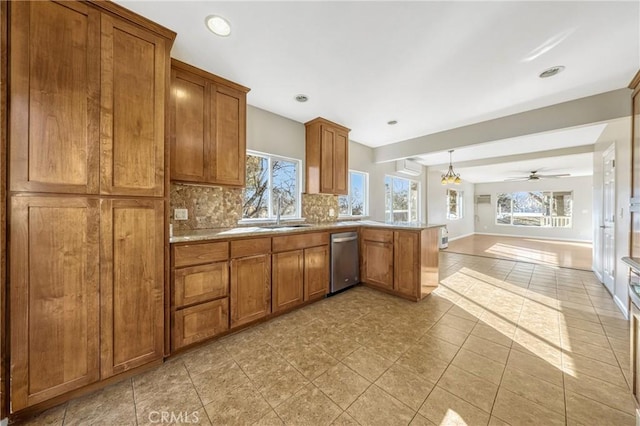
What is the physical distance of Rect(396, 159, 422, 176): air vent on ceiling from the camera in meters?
5.55

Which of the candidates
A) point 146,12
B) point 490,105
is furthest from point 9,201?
point 490,105

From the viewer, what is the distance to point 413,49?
6.42 feet

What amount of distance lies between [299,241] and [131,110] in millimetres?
1872

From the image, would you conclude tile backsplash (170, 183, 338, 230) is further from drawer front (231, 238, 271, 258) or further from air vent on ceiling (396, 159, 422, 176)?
air vent on ceiling (396, 159, 422, 176)

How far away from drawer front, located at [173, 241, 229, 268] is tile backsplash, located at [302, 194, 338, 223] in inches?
69.0

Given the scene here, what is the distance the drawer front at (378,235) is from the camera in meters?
3.25

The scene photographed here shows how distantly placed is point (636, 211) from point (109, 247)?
464cm

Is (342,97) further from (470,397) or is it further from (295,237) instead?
(470,397)

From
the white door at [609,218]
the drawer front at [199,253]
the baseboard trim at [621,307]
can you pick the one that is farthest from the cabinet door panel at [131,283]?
the white door at [609,218]

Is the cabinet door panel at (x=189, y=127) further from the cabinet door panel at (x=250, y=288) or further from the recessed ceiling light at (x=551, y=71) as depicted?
the recessed ceiling light at (x=551, y=71)

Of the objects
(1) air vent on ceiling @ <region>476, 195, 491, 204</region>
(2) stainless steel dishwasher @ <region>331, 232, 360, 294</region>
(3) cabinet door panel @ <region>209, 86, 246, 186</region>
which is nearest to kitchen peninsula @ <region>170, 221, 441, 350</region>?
(2) stainless steel dishwasher @ <region>331, 232, 360, 294</region>

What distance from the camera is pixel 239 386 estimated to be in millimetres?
Result: 1591

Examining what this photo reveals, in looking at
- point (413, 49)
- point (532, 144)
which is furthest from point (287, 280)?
point (532, 144)

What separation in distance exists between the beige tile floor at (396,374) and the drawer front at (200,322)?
0.44ft
